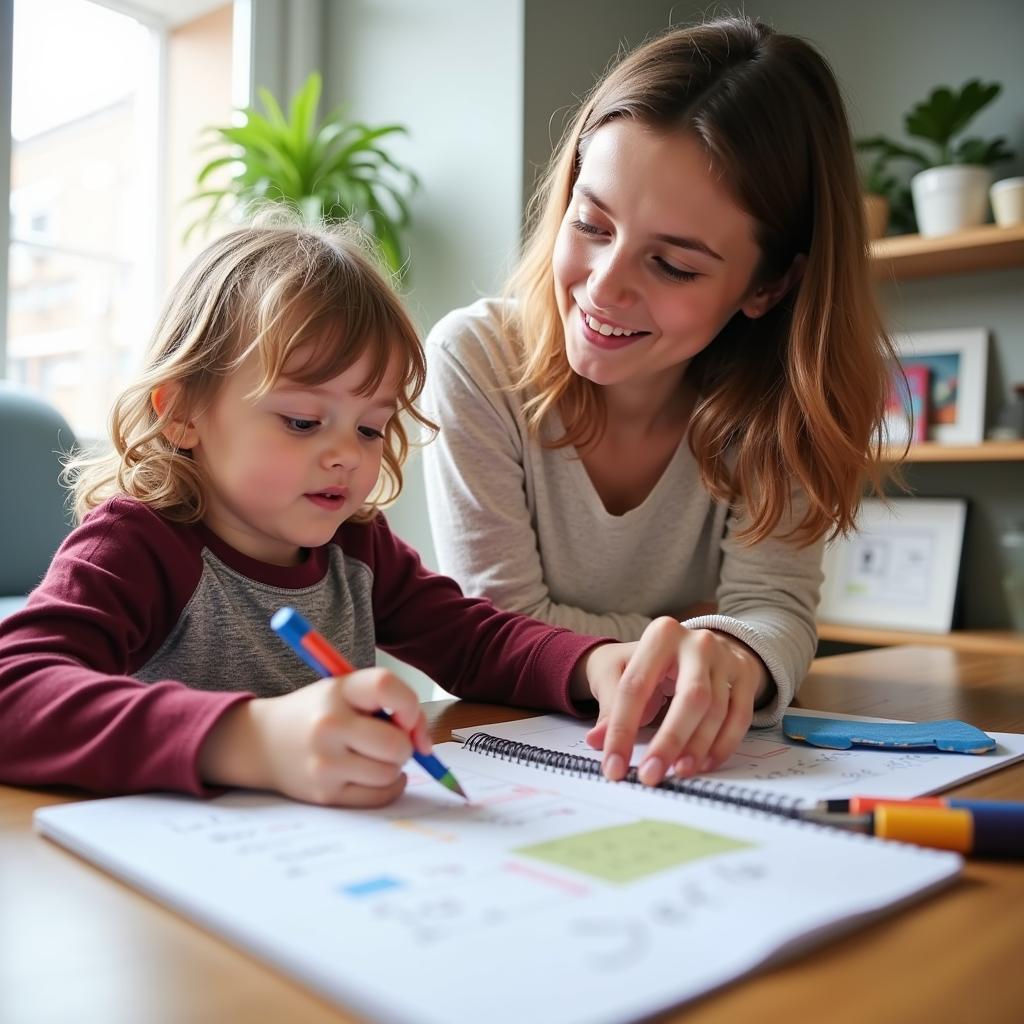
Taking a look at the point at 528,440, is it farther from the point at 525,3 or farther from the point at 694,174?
the point at 525,3

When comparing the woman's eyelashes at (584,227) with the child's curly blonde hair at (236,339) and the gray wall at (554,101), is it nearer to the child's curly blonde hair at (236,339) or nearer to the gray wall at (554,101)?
the child's curly blonde hair at (236,339)

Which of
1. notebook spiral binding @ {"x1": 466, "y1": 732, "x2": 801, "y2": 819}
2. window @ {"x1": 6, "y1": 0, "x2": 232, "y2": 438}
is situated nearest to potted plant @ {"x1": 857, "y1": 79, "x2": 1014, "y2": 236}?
window @ {"x1": 6, "y1": 0, "x2": 232, "y2": 438}

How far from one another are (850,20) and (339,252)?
235cm

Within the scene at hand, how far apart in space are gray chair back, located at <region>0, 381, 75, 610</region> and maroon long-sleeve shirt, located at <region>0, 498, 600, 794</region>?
77cm

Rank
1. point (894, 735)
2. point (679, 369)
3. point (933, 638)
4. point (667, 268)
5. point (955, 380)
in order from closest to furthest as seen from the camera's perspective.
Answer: point (894, 735) < point (667, 268) < point (679, 369) < point (933, 638) < point (955, 380)

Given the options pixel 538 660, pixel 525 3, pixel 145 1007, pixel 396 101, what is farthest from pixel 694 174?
pixel 396 101

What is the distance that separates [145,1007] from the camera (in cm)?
37

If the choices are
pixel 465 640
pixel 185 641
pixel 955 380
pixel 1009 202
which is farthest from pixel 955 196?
pixel 185 641

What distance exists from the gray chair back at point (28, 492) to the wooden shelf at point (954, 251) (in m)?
1.65

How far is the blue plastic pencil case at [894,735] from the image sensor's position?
2.67 ft

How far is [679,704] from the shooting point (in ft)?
2.37

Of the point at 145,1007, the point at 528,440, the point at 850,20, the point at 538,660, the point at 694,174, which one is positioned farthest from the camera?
the point at 850,20

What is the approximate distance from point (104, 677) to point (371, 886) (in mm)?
298

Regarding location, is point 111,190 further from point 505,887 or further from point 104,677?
point 505,887
